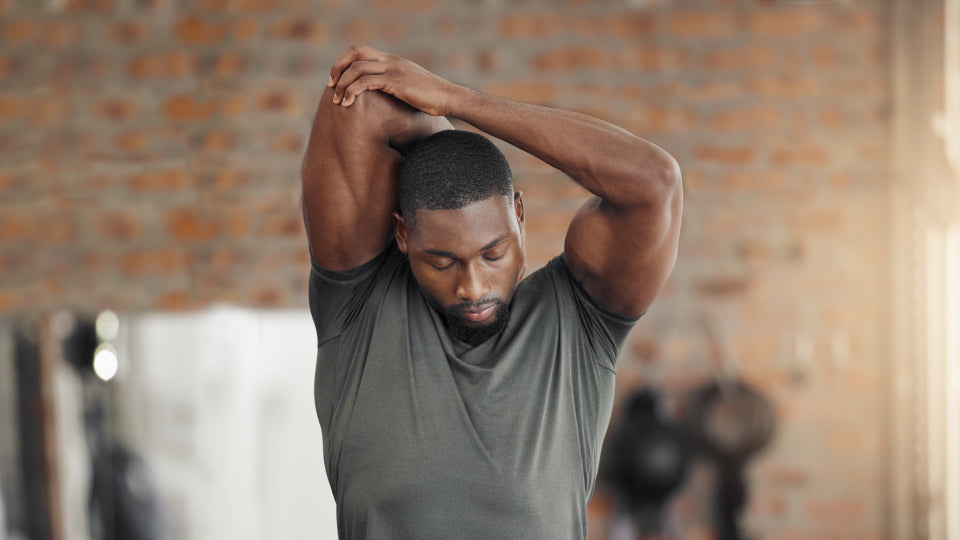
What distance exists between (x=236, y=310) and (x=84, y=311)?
480 mm

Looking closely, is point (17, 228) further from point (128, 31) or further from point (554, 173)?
point (554, 173)

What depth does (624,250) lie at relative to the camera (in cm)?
119

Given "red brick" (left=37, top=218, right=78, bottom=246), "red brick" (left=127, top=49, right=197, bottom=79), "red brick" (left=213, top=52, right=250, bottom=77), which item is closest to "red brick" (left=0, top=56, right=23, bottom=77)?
"red brick" (left=127, top=49, right=197, bottom=79)

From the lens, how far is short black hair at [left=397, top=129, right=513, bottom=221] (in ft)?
3.76

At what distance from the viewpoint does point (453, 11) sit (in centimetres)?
257

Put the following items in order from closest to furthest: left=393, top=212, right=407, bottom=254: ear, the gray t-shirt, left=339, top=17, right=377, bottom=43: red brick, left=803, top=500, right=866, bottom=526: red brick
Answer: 1. the gray t-shirt
2. left=393, top=212, right=407, bottom=254: ear
3. left=803, top=500, right=866, bottom=526: red brick
4. left=339, top=17, right=377, bottom=43: red brick

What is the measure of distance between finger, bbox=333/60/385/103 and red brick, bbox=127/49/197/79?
1648 millimetres

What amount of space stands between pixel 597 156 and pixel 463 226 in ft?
0.67

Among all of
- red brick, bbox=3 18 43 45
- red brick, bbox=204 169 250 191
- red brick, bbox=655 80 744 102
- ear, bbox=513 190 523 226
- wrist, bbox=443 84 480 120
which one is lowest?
ear, bbox=513 190 523 226

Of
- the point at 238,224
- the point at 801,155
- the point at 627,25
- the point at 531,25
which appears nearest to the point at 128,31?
the point at 238,224

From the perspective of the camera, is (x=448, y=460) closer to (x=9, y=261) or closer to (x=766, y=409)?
(x=766, y=409)

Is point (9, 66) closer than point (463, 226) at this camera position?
No

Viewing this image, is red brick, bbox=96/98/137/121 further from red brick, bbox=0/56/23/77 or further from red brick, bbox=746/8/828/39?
red brick, bbox=746/8/828/39

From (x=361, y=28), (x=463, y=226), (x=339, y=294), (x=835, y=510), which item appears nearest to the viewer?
(x=463, y=226)
